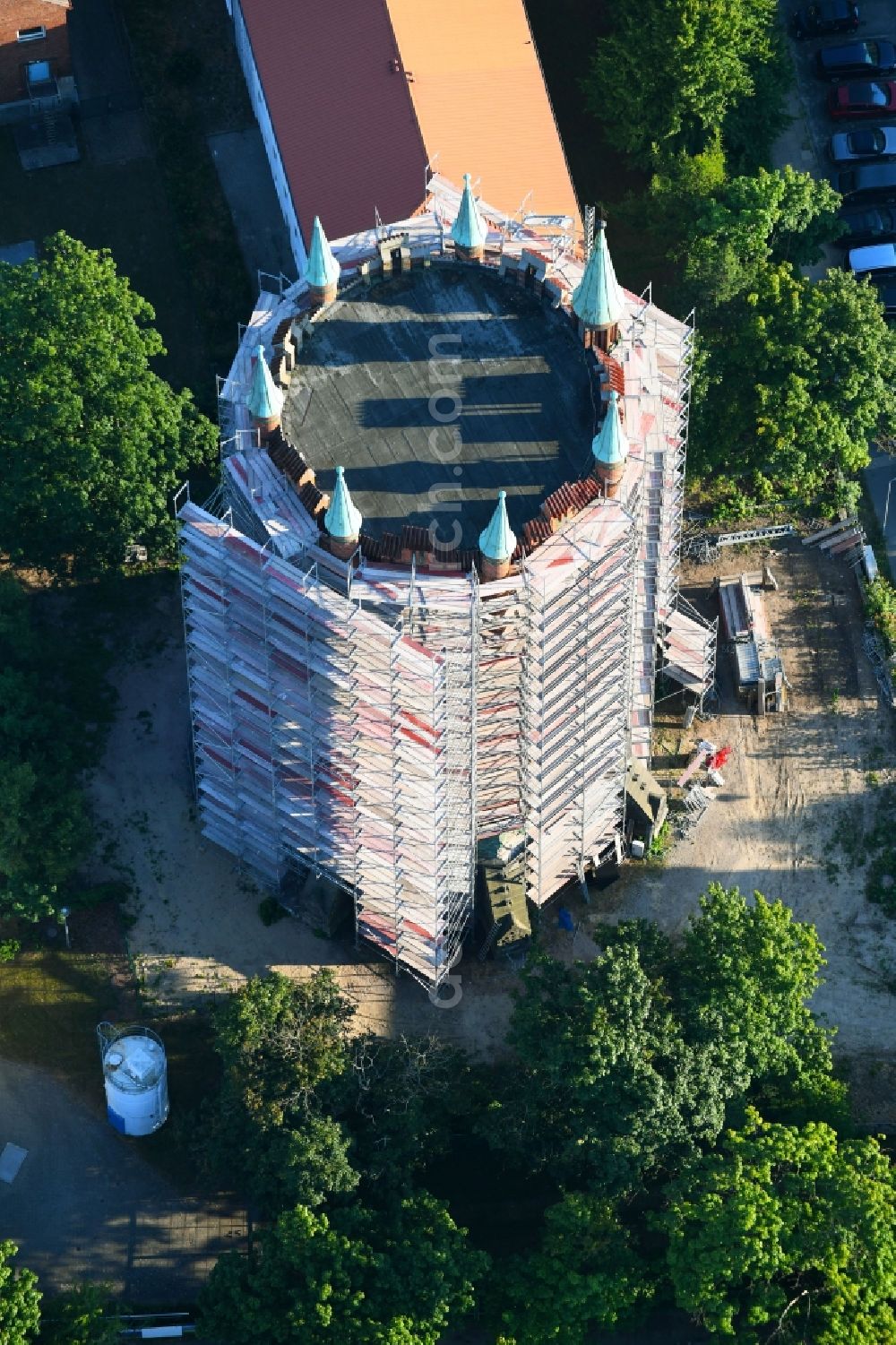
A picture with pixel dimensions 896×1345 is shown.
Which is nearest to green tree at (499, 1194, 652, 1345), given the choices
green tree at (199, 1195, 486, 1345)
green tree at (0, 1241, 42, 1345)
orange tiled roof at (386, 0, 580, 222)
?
green tree at (199, 1195, 486, 1345)

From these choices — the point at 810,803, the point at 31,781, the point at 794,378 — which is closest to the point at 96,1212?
the point at 31,781

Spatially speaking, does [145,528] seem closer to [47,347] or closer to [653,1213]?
A: [47,347]

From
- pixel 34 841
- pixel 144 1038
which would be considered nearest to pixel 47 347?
pixel 34 841

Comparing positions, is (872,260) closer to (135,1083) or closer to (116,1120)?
(135,1083)

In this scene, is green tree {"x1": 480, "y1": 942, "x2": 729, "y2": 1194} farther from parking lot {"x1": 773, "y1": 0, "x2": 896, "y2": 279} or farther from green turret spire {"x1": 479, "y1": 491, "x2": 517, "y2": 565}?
parking lot {"x1": 773, "y1": 0, "x2": 896, "y2": 279}

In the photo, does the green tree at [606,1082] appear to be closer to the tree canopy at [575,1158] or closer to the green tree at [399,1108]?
the tree canopy at [575,1158]

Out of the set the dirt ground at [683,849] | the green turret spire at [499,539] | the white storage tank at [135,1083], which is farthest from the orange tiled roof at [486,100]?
the white storage tank at [135,1083]
